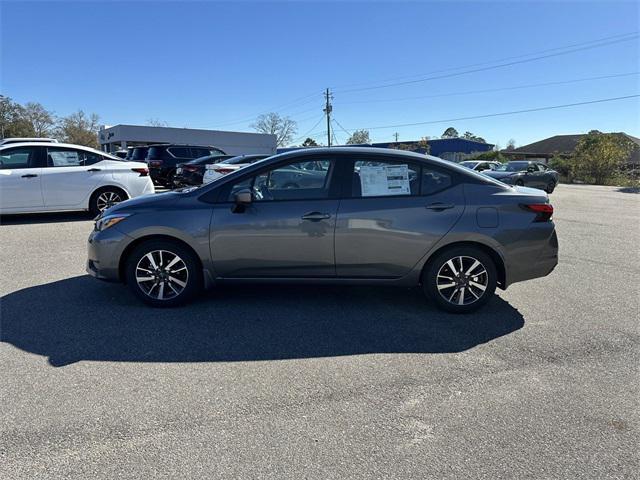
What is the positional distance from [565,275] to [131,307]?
5.46m

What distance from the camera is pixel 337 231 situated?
4.16 meters

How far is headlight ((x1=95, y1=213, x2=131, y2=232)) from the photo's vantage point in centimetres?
428

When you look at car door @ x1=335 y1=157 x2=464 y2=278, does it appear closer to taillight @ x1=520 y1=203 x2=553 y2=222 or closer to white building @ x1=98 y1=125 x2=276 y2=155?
taillight @ x1=520 y1=203 x2=553 y2=222

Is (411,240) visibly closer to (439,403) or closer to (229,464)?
(439,403)

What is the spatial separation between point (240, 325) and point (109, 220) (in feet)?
5.67

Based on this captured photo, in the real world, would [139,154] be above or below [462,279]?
above

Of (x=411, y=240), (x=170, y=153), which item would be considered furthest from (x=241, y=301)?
(x=170, y=153)

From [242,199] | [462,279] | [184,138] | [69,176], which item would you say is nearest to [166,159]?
[69,176]

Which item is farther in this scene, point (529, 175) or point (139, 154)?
point (529, 175)

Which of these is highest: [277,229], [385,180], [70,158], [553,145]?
[553,145]

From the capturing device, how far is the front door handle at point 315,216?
415 cm

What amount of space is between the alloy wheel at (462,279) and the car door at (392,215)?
0.31 meters

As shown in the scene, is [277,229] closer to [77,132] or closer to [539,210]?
[539,210]

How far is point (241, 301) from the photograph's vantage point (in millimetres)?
4562
